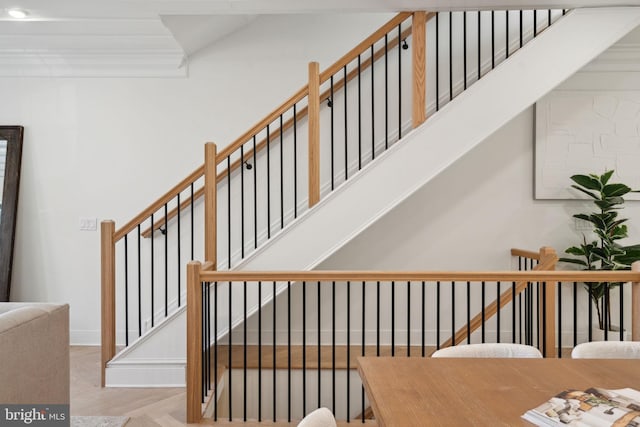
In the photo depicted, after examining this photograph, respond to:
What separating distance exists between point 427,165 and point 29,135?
11.6 ft

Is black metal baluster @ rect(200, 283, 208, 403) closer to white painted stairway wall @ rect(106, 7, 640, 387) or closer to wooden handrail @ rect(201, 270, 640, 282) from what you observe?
wooden handrail @ rect(201, 270, 640, 282)

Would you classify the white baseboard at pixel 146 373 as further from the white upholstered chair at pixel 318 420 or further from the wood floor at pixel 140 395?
the white upholstered chair at pixel 318 420

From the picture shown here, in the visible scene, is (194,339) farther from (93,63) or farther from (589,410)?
(93,63)

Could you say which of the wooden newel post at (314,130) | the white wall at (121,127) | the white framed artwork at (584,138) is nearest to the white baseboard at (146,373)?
the white wall at (121,127)

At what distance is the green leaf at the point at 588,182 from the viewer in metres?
3.97

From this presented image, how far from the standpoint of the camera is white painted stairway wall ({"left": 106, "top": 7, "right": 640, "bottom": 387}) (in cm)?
329

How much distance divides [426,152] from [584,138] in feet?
6.41

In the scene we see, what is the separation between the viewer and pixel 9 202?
4.30 m

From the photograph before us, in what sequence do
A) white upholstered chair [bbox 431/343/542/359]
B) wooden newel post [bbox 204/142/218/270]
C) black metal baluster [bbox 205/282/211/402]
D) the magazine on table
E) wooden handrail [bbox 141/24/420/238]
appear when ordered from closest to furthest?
1. the magazine on table
2. white upholstered chair [bbox 431/343/542/359]
3. black metal baluster [bbox 205/282/211/402]
4. wooden newel post [bbox 204/142/218/270]
5. wooden handrail [bbox 141/24/420/238]

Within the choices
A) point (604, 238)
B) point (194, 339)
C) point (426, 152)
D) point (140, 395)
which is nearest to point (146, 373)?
point (140, 395)

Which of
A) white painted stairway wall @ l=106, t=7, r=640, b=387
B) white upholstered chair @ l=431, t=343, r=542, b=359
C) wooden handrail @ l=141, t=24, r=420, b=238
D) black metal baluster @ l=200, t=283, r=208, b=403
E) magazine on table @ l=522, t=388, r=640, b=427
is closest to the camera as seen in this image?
magazine on table @ l=522, t=388, r=640, b=427

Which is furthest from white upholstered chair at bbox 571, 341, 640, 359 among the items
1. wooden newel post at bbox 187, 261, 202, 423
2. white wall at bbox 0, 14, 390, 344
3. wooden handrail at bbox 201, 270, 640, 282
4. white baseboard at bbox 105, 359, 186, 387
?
white wall at bbox 0, 14, 390, 344

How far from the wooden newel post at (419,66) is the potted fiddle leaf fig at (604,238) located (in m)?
1.65

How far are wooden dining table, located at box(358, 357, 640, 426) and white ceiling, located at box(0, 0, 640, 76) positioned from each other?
2584mm
